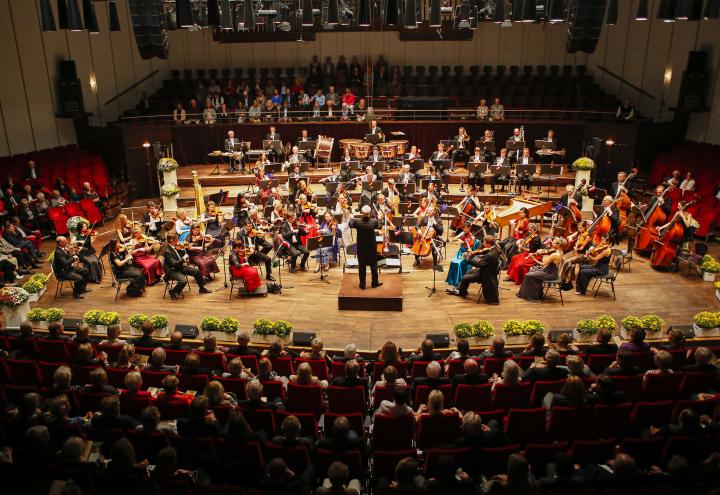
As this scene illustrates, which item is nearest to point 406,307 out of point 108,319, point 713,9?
point 108,319

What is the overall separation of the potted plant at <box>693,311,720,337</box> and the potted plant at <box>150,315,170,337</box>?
7.19 metres

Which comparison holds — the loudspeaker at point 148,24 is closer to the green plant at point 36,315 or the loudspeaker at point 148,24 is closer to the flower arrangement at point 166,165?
the green plant at point 36,315

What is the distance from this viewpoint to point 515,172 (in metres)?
14.3

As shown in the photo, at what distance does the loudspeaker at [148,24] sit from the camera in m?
9.13

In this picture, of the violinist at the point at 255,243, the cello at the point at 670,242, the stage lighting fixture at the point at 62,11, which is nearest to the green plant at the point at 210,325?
the violinist at the point at 255,243

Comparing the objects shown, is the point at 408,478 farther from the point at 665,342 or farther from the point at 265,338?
the point at 665,342

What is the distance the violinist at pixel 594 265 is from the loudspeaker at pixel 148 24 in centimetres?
749

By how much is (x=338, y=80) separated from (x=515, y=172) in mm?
7383

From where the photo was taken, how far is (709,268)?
32.7ft

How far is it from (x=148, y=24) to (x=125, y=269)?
387 cm

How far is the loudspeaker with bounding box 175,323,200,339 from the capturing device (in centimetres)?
822

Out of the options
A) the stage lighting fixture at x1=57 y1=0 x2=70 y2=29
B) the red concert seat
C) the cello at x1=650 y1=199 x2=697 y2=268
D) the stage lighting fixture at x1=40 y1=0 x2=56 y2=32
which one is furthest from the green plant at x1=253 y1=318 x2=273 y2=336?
the cello at x1=650 y1=199 x2=697 y2=268

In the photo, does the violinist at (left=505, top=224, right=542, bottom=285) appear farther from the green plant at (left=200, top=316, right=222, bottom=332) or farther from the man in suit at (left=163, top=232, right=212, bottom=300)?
the man in suit at (left=163, top=232, right=212, bottom=300)

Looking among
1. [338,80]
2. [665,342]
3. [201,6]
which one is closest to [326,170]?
[338,80]
